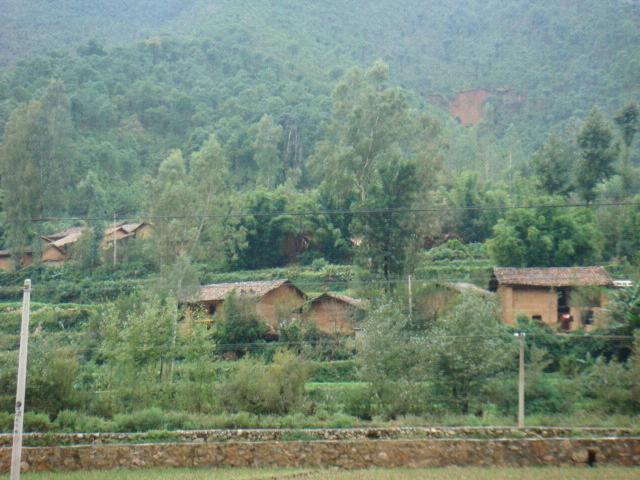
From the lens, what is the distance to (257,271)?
52344 millimetres

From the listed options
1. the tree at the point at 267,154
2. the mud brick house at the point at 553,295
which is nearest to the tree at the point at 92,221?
the tree at the point at 267,154

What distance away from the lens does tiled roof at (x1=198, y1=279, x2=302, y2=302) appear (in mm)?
39938

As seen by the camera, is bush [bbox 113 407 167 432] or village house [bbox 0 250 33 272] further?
village house [bbox 0 250 33 272]

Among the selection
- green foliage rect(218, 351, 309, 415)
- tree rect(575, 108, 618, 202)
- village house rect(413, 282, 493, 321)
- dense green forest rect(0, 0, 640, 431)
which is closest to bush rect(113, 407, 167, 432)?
dense green forest rect(0, 0, 640, 431)

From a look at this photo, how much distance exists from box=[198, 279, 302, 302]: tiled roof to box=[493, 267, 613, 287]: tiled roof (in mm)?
12124

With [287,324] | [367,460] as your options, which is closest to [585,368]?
[287,324]

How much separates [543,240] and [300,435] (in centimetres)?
3013

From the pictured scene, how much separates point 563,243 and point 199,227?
22.9 metres

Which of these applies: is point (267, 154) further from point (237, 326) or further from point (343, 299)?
point (237, 326)

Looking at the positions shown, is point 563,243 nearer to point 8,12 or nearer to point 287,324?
point 287,324

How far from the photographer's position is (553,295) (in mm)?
39531

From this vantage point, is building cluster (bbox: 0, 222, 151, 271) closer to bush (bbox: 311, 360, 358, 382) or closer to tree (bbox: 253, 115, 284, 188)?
tree (bbox: 253, 115, 284, 188)

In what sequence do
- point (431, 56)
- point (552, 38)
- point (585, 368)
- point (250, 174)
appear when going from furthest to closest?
1. point (431, 56)
2. point (552, 38)
3. point (250, 174)
4. point (585, 368)

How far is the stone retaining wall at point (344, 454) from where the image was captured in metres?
19.1
